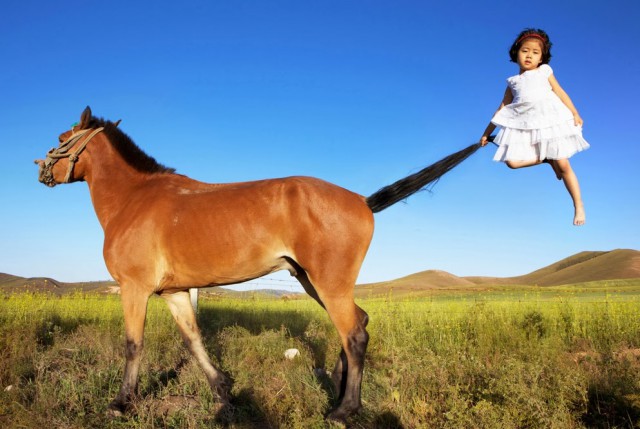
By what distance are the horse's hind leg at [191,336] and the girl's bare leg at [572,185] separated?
13.7 feet

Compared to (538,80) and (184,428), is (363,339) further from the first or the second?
(538,80)

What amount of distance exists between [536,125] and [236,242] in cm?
302

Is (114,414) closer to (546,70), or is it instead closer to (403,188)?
(403,188)

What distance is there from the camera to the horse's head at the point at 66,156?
5625 mm

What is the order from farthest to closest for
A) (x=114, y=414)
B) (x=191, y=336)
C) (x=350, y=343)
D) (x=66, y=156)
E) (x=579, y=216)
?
(x=66, y=156)
(x=191, y=336)
(x=114, y=414)
(x=350, y=343)
(x=579, y=216)

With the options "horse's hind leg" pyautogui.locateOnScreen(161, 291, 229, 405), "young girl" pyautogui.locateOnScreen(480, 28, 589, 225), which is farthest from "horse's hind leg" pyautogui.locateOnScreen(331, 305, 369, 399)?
"young girl" pyautogui.locateOnScreen(480, 28, 589, 225)

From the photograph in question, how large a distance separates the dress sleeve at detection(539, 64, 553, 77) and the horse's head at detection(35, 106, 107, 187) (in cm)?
550

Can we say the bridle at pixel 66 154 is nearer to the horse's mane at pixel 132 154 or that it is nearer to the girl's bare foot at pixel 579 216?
the horse's mane at pixel 132 154

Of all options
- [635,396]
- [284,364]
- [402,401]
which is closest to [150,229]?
[284,364]

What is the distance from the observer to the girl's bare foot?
3.12 metres

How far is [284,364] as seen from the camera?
5.90 m

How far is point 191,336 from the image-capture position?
5.16 m

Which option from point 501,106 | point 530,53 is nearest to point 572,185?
point 501,106

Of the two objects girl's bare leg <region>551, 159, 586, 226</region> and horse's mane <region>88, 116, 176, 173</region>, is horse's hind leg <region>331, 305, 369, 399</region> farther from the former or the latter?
horse's mane <region>88, 116, 176, 173</region>
